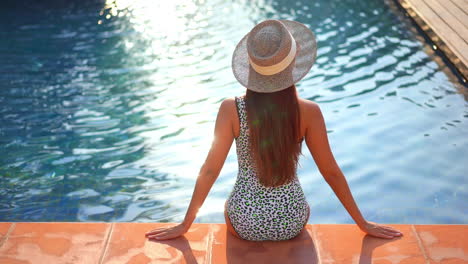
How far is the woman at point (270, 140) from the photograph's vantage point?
2.44 m

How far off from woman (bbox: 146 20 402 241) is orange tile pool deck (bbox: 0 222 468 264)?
0.07m

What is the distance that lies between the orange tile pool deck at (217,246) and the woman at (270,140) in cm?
7

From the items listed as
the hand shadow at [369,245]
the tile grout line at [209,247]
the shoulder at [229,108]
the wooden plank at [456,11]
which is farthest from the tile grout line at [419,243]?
the wooden plank at [456,11]

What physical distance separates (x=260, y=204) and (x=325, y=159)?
0.41 m

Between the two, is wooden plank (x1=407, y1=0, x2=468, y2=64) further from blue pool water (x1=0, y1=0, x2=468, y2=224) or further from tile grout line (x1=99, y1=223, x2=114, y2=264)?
tile grout line (x1=99, y1=223, x2=114, y2=264)

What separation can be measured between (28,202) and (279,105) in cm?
259

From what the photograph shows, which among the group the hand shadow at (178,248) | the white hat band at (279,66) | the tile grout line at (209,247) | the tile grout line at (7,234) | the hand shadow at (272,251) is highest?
the white hat band at (279,66)

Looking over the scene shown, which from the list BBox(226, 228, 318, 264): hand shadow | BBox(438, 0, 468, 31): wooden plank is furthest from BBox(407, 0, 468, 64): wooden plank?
BBox(226, 228, 318, 264): hand shadow

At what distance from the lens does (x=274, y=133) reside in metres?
2.53

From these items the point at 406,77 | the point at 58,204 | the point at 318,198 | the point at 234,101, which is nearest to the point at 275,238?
the point at 234,101

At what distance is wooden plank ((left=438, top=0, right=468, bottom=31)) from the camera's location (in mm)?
7586

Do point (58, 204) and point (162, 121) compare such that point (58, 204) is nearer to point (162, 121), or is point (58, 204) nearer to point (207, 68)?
point (162, 121)

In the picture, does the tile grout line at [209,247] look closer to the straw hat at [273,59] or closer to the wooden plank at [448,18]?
the straw hat at [273,59]

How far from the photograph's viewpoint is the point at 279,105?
8.15 ft
